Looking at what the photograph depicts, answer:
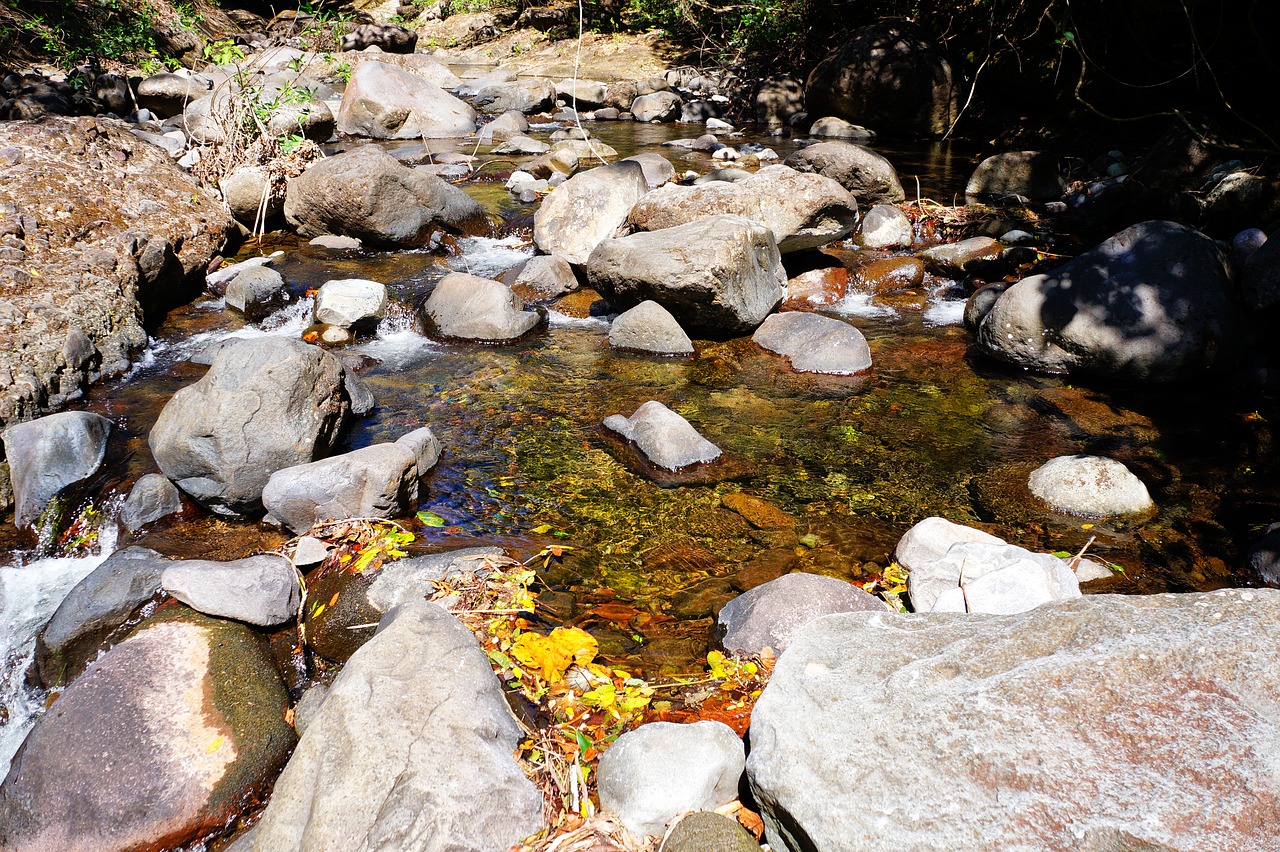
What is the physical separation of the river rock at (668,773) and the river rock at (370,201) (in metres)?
7.75

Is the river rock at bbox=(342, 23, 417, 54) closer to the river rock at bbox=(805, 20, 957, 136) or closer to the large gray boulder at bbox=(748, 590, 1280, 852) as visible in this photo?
the river rock at bbox=(805, 20, 957, 136)

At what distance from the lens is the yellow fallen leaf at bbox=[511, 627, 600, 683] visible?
11.6ft

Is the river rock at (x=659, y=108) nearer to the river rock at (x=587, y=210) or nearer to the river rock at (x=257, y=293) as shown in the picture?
the river rock at (x=587, y=210)

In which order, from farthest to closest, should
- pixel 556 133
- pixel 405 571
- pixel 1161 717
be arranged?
pixel 556 133 → pixel 405 571 → pixel 1161 717

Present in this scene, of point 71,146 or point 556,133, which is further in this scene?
point 556,133

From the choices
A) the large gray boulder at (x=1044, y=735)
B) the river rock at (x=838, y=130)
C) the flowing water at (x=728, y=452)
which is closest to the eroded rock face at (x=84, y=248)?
the flowing water at (x=728, y=452)

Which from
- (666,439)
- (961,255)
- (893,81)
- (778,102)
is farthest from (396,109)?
(666,439)

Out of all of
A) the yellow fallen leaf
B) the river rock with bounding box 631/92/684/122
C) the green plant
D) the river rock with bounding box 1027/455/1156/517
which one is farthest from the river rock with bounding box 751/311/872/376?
the river rock with bounding box 631/92/684/122

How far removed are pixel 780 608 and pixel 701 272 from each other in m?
3.64

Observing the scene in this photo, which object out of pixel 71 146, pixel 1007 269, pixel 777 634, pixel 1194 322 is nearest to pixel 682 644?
pixel 777 634

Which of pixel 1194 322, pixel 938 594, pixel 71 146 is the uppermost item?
pixel 71 146

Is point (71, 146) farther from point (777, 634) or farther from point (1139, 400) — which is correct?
point (1139, 400)

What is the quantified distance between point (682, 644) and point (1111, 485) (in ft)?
9.57

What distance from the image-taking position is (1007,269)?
839 cm
